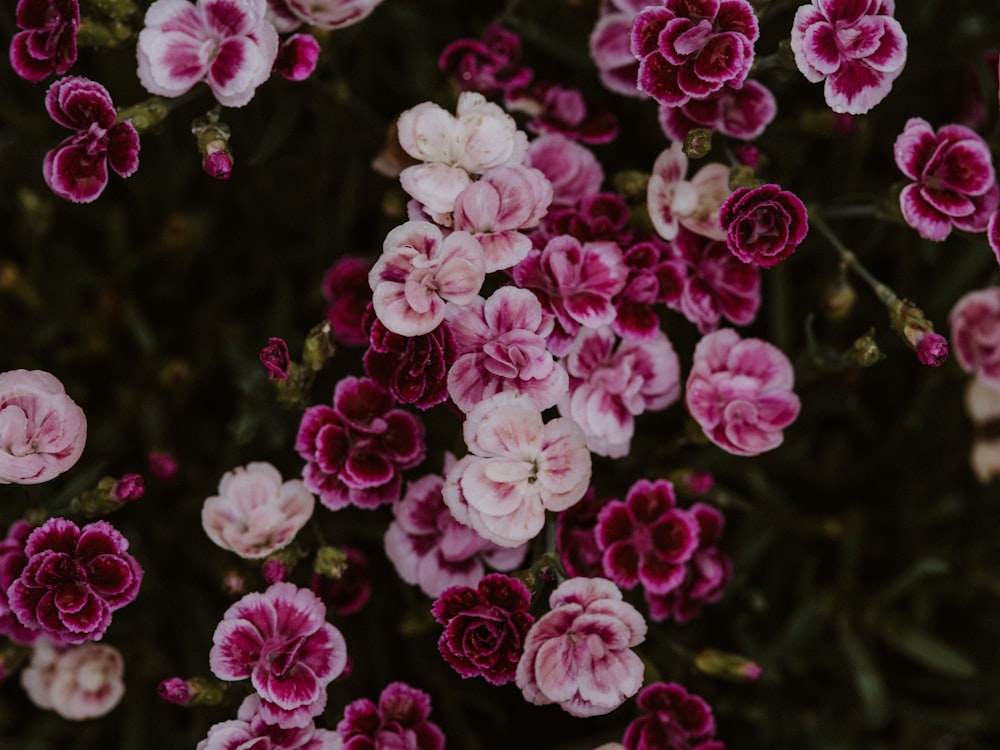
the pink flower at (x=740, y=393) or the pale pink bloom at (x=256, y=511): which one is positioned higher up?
the pink flower at (x=740, y=393)

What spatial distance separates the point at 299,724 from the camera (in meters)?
1.16

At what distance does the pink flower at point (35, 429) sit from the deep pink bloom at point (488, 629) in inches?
19.5

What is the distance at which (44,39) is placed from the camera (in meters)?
1.25

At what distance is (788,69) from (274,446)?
2.96 ft

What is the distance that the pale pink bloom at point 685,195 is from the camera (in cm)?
128

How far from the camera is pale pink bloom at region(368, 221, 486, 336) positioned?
111 cm

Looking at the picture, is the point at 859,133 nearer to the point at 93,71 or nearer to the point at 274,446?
the point at 274,446

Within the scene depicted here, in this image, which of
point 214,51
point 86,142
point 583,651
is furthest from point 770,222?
point 86,142

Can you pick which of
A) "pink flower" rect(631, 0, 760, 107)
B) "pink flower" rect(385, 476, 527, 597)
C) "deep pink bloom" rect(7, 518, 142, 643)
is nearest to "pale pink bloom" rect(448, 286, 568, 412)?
"pink flower" rect(385, 476, 527, 597)

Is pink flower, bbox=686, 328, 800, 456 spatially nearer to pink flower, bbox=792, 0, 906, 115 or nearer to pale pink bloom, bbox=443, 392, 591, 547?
pale pink bloom, bbox=443, 392, 591, 547

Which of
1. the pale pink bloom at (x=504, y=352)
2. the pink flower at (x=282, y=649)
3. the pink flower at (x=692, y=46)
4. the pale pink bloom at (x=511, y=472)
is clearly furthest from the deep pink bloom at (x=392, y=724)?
the pink flower at (x=692, y=46)

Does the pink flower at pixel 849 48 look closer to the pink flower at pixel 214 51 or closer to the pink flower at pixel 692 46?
the pink flower at pixel 692 46

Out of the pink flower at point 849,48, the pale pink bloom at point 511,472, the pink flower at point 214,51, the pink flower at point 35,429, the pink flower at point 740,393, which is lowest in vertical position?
the pink flower at point 35,429

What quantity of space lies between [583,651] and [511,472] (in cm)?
24
